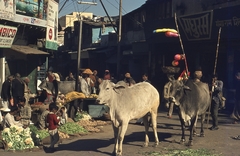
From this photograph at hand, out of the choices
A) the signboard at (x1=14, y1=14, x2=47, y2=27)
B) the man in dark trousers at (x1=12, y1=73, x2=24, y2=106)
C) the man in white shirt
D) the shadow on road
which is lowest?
the shadow on road

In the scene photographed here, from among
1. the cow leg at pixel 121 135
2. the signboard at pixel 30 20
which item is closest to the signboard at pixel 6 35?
the signboard at pixel 30 20

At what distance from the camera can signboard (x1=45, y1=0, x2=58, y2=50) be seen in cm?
2116

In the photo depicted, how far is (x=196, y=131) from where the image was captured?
12.8 metres

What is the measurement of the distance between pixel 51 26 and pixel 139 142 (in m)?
12.2

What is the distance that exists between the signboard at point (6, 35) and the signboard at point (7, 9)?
42cm

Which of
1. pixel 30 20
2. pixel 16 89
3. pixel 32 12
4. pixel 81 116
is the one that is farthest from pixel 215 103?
pixel 32 12

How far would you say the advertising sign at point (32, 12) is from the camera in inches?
691

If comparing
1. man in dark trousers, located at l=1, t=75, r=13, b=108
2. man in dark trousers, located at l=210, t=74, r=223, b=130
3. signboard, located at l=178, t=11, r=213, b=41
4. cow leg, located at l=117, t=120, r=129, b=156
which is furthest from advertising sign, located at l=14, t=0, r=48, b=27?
cow leg, located at l=117, t=120, r=129, b=156

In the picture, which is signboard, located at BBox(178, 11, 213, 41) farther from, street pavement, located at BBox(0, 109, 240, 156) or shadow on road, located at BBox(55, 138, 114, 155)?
shadow on road, located at BBox(55, 138, 114, 155)

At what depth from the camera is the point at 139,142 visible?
36.7ft

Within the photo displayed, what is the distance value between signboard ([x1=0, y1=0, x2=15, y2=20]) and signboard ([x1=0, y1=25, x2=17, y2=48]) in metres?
0.42

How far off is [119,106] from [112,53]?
1068 inches

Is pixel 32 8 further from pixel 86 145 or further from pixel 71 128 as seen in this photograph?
pixel 86 145

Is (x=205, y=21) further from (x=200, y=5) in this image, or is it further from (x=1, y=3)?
(x=1, y=3)
